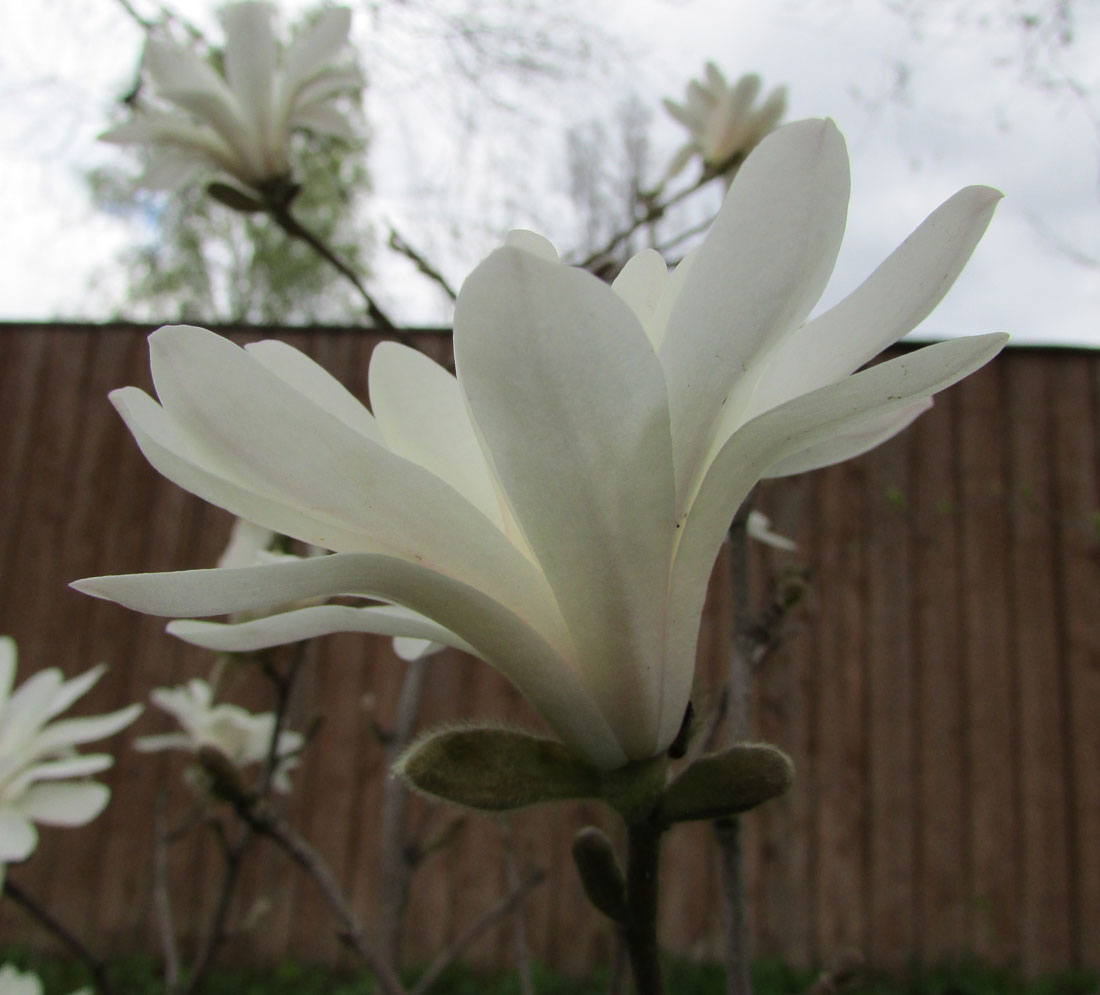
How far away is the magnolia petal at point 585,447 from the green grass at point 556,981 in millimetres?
2675

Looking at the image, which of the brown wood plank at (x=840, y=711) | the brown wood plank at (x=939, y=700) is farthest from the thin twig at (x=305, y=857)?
the brown wood plank at (x=939, y=700)

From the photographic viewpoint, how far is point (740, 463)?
0.29 metres

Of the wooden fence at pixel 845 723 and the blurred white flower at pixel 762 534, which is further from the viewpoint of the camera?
the wooden fence at pixel 845 723

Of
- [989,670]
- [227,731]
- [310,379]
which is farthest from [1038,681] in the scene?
[310,379]

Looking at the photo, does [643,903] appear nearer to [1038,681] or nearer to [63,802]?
[63,802]

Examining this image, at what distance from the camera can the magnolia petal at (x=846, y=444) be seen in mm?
346

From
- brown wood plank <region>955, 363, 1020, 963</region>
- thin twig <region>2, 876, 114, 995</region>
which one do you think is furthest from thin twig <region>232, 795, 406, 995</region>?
brown wood plank <region>955, 363, 1020, 963</region>

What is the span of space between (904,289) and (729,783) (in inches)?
6.4

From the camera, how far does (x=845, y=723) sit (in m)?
3.11

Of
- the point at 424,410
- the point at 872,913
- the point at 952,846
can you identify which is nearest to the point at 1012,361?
the point at 952,846

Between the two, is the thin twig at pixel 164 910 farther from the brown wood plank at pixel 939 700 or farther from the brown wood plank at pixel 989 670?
the brown wood plank at pixel 989 670

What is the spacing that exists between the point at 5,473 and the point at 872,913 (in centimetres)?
348

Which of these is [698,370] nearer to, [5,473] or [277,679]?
[277,679]

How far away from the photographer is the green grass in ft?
8.92
